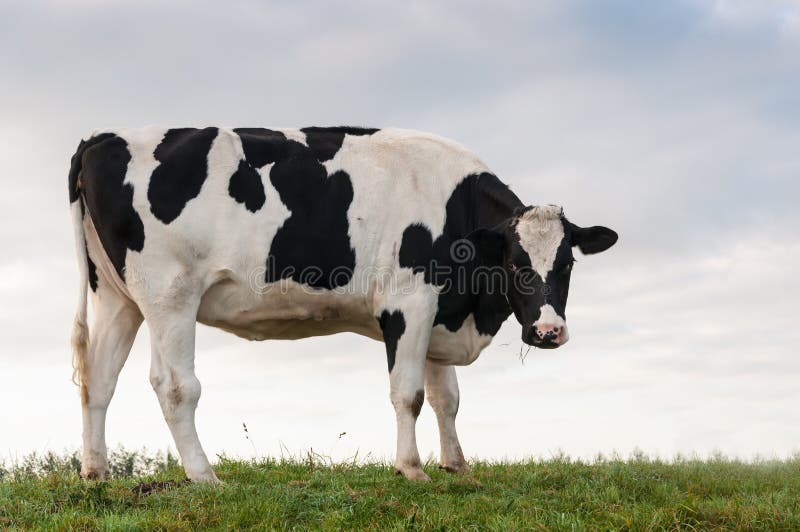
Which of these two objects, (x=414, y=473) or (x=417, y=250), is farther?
(x=417, y=250)

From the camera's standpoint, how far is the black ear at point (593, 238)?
11047mm

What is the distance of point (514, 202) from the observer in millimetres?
11164

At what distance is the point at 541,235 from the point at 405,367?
6.89 feet

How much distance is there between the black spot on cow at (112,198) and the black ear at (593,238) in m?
4.94

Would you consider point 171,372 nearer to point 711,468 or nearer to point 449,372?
point 449,372

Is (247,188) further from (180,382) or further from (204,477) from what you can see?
(204,477)

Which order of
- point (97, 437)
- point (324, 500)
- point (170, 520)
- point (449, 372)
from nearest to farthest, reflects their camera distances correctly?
point (170, 520) → point (324, 500) → point (97, 437) → point (449, 372)

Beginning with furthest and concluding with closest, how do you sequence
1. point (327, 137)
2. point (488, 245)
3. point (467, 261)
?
point (327, 137) → point (467, 261) → point (488, 245)

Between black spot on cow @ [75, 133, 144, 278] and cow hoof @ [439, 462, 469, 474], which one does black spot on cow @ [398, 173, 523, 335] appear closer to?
cow hoof @ [439, 462, 469, 474]

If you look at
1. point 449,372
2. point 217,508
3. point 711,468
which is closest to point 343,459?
point 449,372

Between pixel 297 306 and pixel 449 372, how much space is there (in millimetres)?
2272

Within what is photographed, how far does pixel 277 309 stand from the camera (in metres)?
10.6

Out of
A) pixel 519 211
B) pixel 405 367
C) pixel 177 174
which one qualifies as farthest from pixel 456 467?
pixel 177 174

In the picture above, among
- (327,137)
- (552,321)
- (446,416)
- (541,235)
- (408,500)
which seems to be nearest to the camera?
(408,500)
